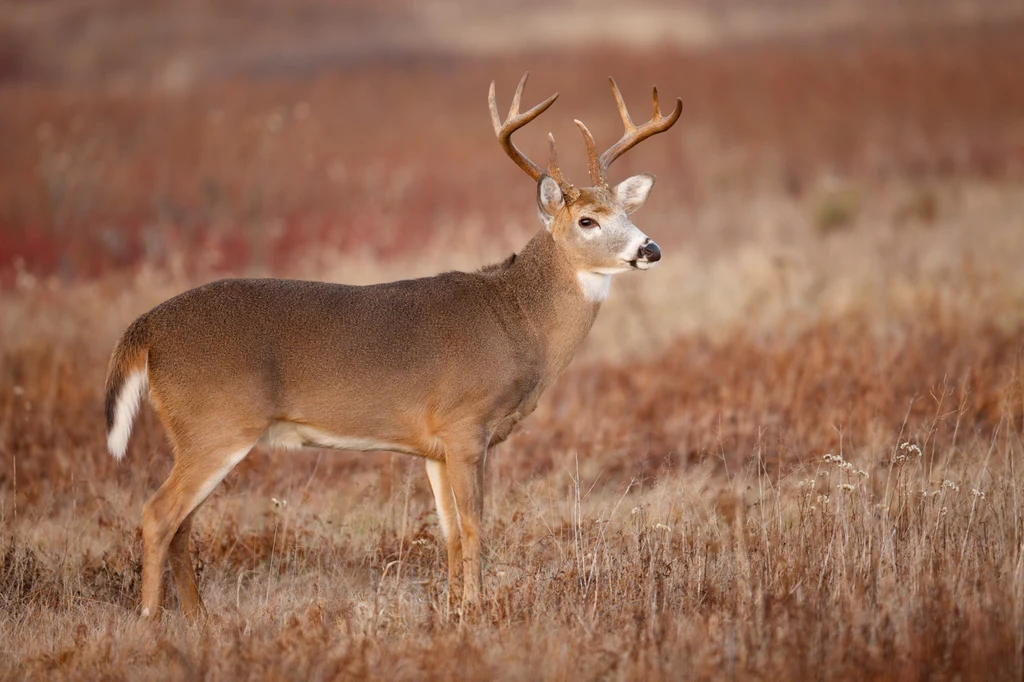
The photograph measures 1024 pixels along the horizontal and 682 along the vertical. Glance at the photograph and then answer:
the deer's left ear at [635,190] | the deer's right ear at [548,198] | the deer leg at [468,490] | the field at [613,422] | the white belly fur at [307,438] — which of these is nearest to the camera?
the field at [613,422]

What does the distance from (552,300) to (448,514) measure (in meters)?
1.44

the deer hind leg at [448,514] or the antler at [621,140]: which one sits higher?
the antler at [621,140]

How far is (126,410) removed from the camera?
628 cm

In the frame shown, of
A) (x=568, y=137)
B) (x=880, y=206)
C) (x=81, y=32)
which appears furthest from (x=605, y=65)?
(x=81, y=32)

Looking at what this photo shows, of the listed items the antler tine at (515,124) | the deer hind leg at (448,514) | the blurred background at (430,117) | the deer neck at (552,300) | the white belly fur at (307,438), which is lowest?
the deer hind leg at (448,514)

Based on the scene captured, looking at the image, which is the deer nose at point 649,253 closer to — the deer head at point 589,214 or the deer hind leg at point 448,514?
the deer head at point 589,214

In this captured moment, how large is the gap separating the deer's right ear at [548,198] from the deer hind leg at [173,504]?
2.26m

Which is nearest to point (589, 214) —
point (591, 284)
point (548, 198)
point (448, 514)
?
point (548, 198)

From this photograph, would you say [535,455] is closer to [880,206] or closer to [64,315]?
[64,315]

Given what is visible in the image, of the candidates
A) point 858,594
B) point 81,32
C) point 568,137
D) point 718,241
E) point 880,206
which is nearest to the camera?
point 858,594

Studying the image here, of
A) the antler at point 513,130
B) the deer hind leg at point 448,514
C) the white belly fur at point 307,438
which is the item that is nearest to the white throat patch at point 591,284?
the antler at point 513,130

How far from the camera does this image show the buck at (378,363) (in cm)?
624

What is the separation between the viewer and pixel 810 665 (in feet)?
16.0

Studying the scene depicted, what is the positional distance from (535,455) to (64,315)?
6781mm
